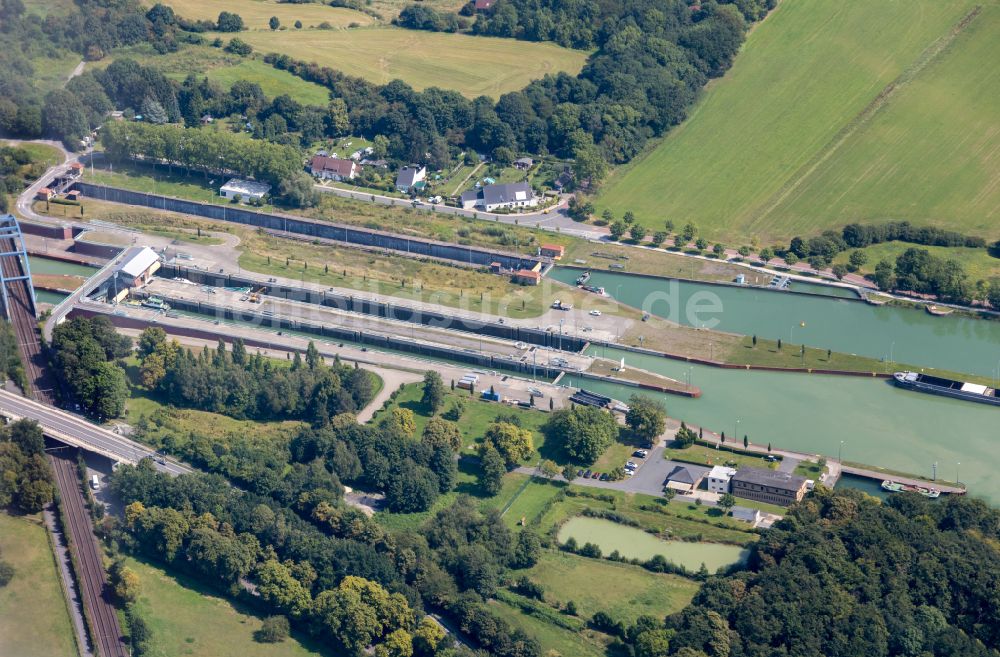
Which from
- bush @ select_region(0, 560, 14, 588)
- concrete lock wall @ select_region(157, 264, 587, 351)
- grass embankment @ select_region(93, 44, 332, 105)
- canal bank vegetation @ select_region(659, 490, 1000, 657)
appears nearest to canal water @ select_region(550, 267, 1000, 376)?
concrete lock wall @ select_region(157, 264, 587, 351)

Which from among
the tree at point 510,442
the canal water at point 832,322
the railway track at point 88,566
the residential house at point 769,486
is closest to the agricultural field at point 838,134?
the canal water at point 832,322

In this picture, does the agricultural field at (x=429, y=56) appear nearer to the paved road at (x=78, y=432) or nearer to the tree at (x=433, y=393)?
the tree at (x=433, y=393)

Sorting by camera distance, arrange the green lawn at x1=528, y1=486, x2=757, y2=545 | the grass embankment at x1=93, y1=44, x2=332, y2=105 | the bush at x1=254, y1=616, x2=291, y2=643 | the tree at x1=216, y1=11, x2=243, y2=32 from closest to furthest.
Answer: the bush at x1=254, y1=616, x2=291, y2=643
the green lawn at x1=528, y1=486, x2=757, y2=545
the grass embankment at x1=93, y1=44, x2=332, y2=105
the tree at x1=216, y1=11, x2=243, y2=32

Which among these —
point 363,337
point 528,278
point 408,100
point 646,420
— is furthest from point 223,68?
point 646,420

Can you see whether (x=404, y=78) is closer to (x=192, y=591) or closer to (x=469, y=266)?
(x=469, y=266)

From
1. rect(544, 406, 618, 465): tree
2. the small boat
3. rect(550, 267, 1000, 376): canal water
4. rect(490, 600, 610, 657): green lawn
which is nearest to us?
rect(490, 600, 610, 657): green lawn

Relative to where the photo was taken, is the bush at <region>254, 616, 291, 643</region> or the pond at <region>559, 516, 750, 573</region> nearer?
the bush at <region>254, 616, 291, 643</region>

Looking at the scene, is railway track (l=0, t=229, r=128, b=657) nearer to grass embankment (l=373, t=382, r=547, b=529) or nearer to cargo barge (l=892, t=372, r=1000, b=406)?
grass embankment (l=373, t=382, r=547, b=529)
